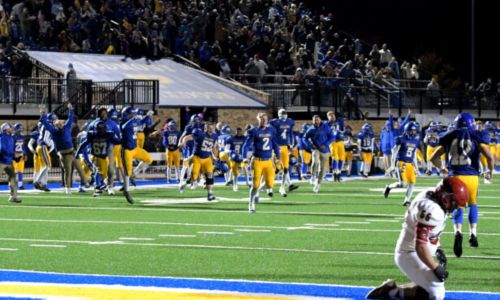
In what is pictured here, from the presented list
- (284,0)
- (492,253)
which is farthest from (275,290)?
(284,0)

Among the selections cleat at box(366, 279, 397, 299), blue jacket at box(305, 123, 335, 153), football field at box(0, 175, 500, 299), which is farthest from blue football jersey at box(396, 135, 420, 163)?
cleat at box(366, 279, 397, 299)

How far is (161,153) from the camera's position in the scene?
35531 mm

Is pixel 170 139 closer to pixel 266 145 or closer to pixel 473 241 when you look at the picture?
pixel 266 145

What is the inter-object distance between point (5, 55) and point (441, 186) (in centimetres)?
2725

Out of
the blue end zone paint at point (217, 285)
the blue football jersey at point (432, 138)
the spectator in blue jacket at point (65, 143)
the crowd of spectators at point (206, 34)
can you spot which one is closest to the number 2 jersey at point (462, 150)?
the blue end zone paint at point (217, 285)

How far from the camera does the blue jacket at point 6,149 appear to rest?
23317 mm

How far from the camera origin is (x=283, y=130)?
26641 millimetres

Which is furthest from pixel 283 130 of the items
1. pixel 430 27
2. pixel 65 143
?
pixel 430 27

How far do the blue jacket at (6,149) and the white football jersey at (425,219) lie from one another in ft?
48.4

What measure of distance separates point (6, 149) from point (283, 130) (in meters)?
6.44

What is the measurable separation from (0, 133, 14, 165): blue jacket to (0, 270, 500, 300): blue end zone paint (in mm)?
11486

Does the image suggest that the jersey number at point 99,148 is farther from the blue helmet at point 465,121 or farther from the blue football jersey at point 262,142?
the blue helmet at point 465,121

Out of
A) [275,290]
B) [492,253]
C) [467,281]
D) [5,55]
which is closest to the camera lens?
[275,290]

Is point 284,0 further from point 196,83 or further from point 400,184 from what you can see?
point 400,184
